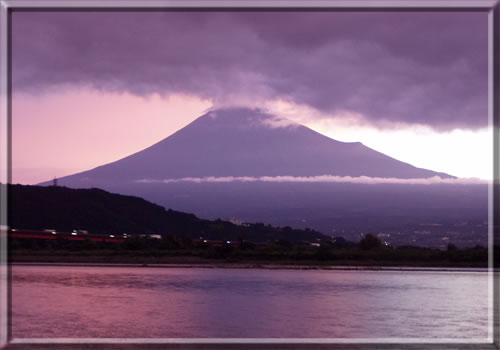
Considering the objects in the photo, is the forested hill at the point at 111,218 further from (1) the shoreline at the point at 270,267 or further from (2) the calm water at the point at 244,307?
(2) the calm water at the point at 244,307

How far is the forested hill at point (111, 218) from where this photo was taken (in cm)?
3078

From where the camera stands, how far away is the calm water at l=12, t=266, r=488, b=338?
9461 mm

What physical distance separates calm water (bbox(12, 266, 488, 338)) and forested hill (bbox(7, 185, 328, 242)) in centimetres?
1137

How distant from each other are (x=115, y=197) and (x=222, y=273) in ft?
53.6

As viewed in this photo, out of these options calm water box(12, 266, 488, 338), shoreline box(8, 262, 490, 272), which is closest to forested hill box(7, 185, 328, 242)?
shoreline box(8, 262, 490, 272)

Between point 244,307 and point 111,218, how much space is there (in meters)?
23.1

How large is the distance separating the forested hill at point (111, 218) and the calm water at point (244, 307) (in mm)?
11373

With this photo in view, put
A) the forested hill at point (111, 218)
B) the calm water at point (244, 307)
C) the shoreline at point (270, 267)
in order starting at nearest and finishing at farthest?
the calm water at point (244, 307)
the shoreline at point (270, 267)
the forested hill at point (111, 218)

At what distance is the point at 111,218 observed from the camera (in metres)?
34.1

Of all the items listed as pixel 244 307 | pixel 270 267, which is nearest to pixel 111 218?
pixel 270 267

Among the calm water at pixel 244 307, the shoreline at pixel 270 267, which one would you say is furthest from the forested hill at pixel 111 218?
the calm water at pixel 244 307

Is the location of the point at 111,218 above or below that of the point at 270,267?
above

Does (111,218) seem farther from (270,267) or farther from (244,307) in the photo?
(244,307)

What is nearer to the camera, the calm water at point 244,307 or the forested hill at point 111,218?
the calm water at point 244,307
